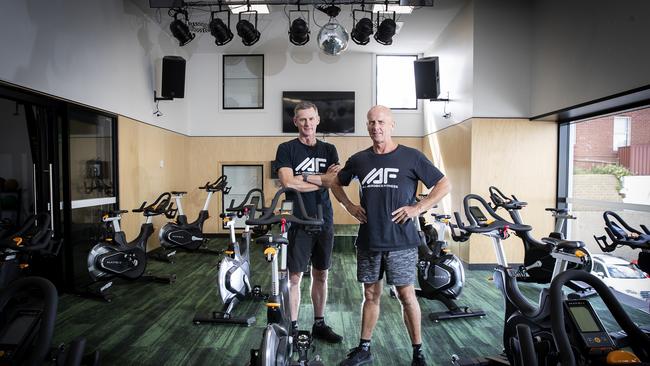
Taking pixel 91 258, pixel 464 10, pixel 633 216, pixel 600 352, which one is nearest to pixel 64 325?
pixel 91 258

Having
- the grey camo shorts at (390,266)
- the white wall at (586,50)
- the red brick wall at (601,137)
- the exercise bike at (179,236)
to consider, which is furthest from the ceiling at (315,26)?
the grey camo shorts at (390,266)

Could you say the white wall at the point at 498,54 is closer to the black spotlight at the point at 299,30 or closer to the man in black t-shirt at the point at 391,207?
Result: the black spotlight at the point at 299,30

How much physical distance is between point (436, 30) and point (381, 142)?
4.83m

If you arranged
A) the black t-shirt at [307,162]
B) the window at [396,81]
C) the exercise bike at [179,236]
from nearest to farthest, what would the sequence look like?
the black t-shirt at [307,162] → the exercise bike at [179,236] → the window at [396,81]

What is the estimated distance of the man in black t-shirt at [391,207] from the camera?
7.53 feet

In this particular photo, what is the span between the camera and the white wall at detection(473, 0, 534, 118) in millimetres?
4977

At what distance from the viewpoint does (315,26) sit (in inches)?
244

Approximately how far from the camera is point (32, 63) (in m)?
3.55

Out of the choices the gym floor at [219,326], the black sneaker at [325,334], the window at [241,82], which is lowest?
the gym floor at [219,326]

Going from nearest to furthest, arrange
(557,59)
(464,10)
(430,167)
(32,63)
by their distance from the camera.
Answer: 1. (430,167)
2. (32,63)
3. (557,59)
4. (464,10)

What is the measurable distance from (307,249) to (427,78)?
423 cm

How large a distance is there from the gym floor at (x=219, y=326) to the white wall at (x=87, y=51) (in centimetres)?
A: 225

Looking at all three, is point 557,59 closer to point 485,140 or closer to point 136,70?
point 485,140

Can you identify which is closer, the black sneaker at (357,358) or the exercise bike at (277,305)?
the exercise bike at (277,305)
